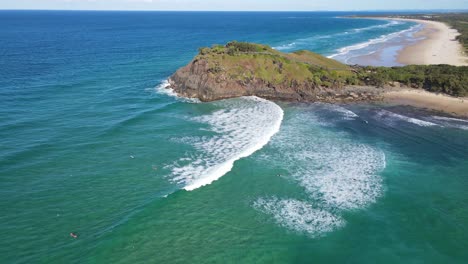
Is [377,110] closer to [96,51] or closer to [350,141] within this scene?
[350,141]

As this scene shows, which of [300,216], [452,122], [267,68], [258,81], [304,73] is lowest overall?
[300,216]

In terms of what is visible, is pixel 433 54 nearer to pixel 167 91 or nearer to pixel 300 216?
pixel 167 91

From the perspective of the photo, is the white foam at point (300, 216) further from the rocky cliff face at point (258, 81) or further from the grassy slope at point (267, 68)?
the grassy slope at point (267, 68)

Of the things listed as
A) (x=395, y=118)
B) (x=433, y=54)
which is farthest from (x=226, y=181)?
(x=433, y=54)

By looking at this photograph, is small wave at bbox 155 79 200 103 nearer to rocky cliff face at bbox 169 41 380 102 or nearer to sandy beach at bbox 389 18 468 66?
rocky cliff face at bbox 169 41 380 102

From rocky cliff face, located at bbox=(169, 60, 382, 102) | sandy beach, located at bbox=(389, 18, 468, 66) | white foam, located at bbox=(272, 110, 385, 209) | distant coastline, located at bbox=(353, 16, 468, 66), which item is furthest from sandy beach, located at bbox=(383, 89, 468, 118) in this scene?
sandy beach, located at bbox=(389, 18, 468, 66)

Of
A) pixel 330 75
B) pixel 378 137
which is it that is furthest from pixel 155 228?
pixel 330 75
